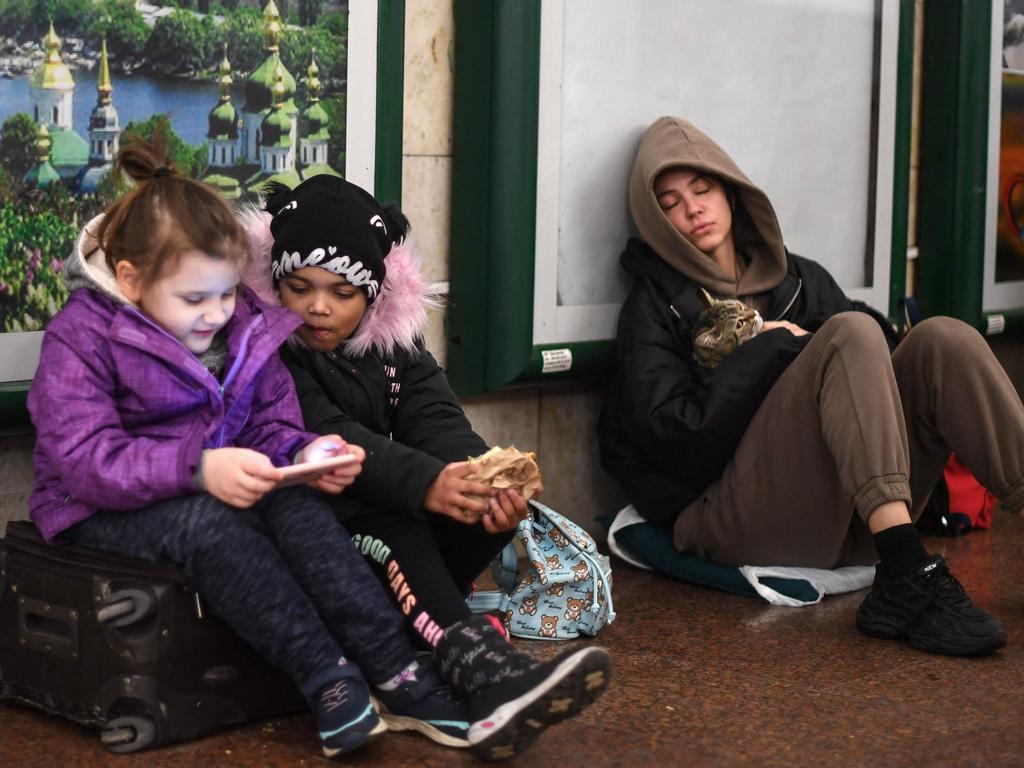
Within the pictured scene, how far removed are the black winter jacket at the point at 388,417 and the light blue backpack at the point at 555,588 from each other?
0.37m

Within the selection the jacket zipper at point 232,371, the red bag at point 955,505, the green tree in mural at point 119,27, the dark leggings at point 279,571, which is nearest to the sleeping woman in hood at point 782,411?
the red bag at point 955,505

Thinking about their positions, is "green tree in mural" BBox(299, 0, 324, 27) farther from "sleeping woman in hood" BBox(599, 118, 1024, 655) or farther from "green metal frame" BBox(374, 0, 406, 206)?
"sleeping woman in hood" BBox(599, 118, 1024, 655)

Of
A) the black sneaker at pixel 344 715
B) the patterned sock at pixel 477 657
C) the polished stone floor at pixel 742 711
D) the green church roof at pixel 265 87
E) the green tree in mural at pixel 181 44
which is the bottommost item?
the polished stone floor at pixel 742 711

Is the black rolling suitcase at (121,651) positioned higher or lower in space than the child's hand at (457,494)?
lower

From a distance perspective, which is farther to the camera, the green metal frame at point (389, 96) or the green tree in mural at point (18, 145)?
the green metal frame at point (389, 96)

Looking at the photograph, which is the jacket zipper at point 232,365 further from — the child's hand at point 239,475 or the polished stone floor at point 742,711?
the polished stone floor at point 742,711

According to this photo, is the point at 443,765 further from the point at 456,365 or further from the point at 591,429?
the point at 591,429

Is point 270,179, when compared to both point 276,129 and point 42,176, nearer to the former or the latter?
point 276,129

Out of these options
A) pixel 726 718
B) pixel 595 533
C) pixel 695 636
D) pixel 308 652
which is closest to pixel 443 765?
pixel 308 652

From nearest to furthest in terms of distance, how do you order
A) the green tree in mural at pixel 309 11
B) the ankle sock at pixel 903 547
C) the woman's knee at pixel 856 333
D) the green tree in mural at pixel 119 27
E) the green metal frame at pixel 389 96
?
the green tree in mural at pixel 119 27 < the ankle sock at pixel 903 547 < the woman's knee at pixel 856 333 < the green tree in mural at pixel 309 11 < the green metal frame at pixel 389 96

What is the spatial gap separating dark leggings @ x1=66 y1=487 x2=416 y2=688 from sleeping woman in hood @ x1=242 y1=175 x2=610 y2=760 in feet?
0.48

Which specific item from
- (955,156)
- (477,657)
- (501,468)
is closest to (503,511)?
(501,468)

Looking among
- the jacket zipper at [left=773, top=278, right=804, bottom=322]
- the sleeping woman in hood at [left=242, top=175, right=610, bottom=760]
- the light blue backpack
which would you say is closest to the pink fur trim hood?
the sleeping woman in hood at [left=242, top=175, right=610, bottom=760]

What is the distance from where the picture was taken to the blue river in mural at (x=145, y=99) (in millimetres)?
3350
